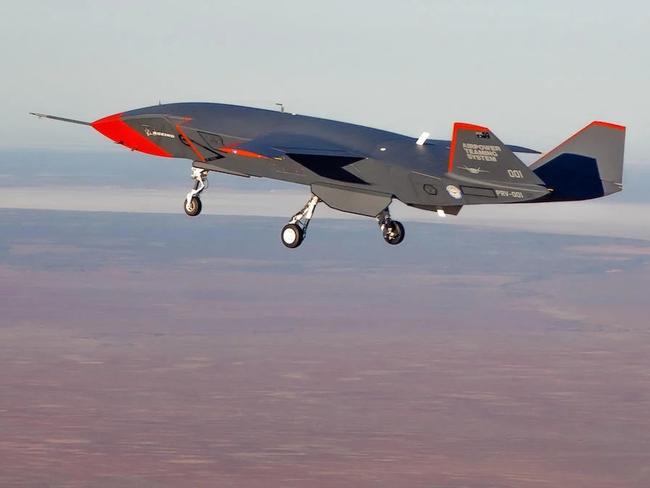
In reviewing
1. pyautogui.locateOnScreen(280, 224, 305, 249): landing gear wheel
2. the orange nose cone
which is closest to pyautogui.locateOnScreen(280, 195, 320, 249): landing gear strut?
pyautogui.locateOnScreen(280, 224, 305, 249): landing gear wheel

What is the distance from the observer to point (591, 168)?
154ft

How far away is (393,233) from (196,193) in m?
9.06

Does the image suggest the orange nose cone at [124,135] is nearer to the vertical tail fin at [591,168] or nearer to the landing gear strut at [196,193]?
the landing gear strut at [196,193]

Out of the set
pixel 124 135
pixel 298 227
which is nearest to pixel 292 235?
pixel 298 227

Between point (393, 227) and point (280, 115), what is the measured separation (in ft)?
21.9

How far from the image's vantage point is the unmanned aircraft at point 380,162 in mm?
45844

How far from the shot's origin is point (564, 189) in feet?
154

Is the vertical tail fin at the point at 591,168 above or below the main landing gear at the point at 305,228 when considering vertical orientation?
above

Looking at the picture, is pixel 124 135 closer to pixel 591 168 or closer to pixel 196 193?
pixel 196 193

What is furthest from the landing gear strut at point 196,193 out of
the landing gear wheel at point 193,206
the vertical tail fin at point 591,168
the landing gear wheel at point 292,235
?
the vertical tail fin at point 591,168

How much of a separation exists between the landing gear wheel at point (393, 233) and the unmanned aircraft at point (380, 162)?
1.4 inches

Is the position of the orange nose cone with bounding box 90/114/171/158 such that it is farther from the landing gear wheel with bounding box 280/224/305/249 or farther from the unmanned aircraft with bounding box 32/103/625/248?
the landing gear wheel with bounding box 280/224/305/249

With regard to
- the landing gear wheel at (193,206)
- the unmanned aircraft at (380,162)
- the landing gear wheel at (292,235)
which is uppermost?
the unmanned aircraft at (380,162)

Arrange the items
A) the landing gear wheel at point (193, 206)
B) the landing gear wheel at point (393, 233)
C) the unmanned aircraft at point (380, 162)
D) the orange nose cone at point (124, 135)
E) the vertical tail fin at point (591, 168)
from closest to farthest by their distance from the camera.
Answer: the unmanned aircraft at point (380, 162) < the vertical tail fin at point (591, 168) < the landing gear wheel at point (393, 233) < the landing gear wheel at point (193, 206) < the orange nose cone at point (124, 135)
